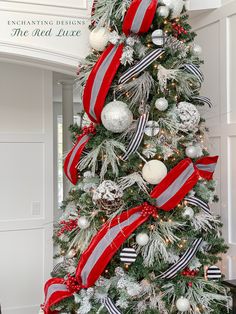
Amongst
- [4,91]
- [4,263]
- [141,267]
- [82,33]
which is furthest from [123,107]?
[4,263]

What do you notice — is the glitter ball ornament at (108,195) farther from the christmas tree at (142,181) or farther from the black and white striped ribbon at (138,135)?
the black and white striped ribbon at (138,135)

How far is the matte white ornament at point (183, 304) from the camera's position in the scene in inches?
76.8

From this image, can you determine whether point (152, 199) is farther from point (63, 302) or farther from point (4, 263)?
point (4, 263)

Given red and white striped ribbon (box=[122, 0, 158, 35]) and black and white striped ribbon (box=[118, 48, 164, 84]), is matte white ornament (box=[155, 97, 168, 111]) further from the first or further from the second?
red and white striped ribbon (box=[122, 0, 158, 35])

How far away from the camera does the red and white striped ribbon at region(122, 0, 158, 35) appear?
6.72 ft

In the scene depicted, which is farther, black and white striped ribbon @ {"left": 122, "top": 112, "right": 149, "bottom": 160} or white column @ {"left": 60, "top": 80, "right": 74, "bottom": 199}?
white column @ {"left": 60, "top": 80, "right": 74, "bottom": 199}

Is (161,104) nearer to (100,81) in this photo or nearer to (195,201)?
(100,81)

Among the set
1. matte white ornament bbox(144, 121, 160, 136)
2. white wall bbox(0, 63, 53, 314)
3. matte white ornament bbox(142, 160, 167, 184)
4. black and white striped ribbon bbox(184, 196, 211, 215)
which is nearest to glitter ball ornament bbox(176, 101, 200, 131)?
matte white ornament bbox(144, 121, 160, 136)

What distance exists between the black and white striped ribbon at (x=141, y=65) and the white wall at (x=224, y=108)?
0.79 meters

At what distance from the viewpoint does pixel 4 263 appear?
3809 mm

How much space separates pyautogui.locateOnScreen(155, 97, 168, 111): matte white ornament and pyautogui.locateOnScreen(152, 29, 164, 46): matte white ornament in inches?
10.7

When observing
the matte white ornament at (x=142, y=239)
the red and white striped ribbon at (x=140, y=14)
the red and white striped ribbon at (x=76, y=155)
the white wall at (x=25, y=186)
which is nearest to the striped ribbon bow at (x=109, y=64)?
the red and white striped ribbon at (x=140, y=14)

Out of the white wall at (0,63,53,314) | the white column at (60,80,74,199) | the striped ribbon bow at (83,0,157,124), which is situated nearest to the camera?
the striped ribbon bow at (83,0,157,124)

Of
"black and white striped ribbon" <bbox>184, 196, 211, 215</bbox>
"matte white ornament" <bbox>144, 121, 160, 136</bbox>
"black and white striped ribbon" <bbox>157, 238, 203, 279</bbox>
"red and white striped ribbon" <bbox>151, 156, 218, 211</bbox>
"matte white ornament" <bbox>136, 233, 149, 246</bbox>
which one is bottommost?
"black and white striped ribbon" <bbox>157, 238, 203, 279</bbox>
